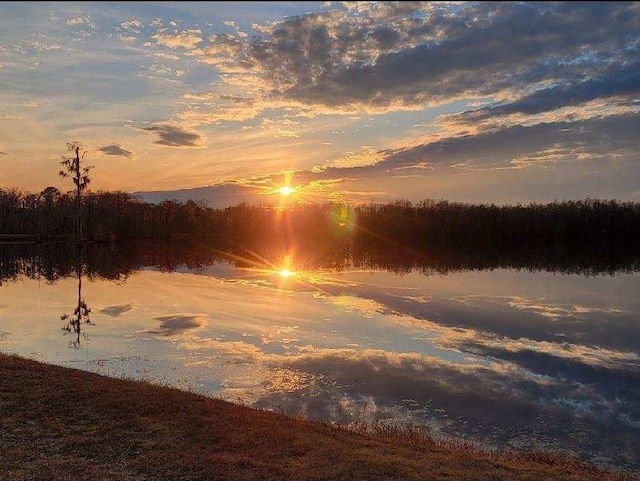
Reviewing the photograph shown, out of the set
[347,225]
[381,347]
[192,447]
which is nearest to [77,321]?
[381,347]

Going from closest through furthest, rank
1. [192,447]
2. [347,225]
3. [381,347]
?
[192,447], [381,347], [347,225]

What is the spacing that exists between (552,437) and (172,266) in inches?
1677

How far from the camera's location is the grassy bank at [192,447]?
24.1 feet

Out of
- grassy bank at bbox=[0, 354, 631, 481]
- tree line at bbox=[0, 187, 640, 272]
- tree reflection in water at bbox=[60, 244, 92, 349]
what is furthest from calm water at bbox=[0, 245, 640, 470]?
tree line at bbox=[0, 187, 640, 272]

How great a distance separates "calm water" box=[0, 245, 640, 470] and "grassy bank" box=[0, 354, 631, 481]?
223 cm

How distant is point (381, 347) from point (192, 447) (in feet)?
35.7

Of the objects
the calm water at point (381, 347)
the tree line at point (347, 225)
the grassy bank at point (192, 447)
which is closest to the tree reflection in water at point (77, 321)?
the calm water at point (381, 347)

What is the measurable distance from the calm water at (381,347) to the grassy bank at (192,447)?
2.23 metres

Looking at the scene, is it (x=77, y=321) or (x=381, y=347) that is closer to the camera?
(x=381, y=347)

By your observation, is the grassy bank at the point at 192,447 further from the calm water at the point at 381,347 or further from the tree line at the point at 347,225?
the tree line at the point at 347,225

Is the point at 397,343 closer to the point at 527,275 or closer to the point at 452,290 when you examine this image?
the point at 452,290

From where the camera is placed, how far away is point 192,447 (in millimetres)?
8211

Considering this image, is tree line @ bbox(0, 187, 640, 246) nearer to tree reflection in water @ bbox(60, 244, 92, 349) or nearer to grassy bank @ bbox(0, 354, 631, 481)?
tree reflection in water @ bbox(60, 244, 92, 349)

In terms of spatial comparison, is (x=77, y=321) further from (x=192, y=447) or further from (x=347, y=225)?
(x=347, y=225)
